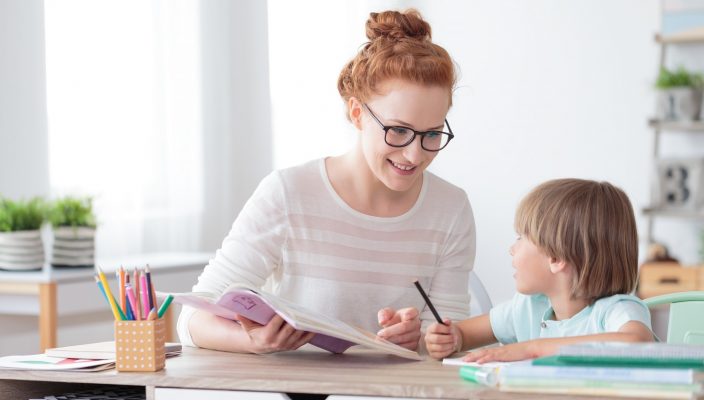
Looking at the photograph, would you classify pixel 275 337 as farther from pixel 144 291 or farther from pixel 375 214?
pixel 375 214

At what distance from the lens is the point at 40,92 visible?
368 cm

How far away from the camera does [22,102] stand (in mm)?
3625

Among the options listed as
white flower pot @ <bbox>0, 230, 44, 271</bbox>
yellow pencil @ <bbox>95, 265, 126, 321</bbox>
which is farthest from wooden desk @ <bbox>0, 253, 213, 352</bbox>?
yellow pencil @ <bbox>95, 265, 126, 321</bbox>

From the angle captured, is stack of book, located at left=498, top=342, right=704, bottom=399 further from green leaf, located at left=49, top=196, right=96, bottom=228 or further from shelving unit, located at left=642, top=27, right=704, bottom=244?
shelving unit, located at left=642, top=27, right=704, bottom=244

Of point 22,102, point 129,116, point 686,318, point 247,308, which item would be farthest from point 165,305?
point 129,116

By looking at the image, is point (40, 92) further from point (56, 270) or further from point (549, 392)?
point (549, 392)

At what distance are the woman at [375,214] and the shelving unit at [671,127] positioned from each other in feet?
9.26

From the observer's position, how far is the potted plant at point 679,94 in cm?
466

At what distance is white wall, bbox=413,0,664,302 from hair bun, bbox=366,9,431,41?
331 cm

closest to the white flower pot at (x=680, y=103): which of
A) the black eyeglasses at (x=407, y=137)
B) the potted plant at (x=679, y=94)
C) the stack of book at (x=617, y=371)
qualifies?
the potted plant at (x=679, y=94)

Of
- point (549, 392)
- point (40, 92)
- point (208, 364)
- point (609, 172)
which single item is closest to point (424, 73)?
point (208, 364)

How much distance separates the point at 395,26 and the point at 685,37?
3208mm

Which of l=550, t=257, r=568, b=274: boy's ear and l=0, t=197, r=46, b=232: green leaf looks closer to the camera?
l=550, t=257, r=568, b=274: boy's ear

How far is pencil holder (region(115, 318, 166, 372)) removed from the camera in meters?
1.42
